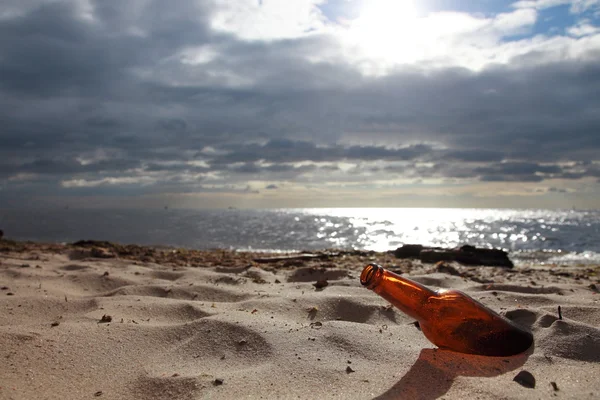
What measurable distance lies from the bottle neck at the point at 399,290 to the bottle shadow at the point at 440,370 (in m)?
0.17

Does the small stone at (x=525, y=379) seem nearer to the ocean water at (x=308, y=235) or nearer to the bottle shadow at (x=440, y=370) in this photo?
the bottle shadow at (x=440, y=370)

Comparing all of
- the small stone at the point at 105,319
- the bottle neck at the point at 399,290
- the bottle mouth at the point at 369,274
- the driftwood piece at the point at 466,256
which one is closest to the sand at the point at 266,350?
the small stone at the point at 105,319

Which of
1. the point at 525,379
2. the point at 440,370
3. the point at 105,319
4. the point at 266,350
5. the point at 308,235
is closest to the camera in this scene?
the point at 525,379

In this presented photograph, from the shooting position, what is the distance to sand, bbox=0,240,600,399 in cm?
162

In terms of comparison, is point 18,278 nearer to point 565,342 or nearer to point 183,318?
point 183,318

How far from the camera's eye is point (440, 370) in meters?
1.73

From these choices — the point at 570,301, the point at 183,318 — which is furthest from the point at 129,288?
the point at 570,301

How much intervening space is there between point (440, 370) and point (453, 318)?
0.23m

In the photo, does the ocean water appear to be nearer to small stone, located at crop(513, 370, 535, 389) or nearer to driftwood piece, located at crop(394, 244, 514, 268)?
driftwood piece, located at crop(394, 244, 514, 268)

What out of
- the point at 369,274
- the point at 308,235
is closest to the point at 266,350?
the point at 369,274

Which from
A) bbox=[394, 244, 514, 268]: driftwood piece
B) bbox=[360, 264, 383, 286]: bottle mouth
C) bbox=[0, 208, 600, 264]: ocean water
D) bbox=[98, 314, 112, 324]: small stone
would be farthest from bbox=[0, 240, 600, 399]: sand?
bbox=[0, 208, 600, 264]: ocean water

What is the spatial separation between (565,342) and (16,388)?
87.6 inches

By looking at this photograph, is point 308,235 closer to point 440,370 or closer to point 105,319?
point 105,319

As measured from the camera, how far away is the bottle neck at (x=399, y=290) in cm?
191
